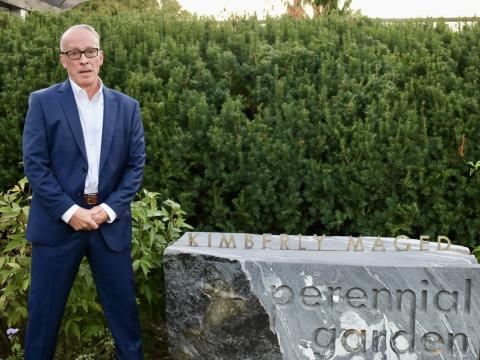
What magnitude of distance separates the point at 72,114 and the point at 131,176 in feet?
1.47

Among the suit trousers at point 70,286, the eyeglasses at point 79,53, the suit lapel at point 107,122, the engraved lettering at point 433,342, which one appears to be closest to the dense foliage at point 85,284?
the suit trousers at point 70,286

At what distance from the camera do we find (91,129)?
363 cm

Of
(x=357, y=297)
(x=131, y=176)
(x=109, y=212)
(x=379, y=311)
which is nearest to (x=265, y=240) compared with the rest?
(x=357, y=297)

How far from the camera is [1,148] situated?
5.25 meters

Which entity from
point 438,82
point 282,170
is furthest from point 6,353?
point 438,82

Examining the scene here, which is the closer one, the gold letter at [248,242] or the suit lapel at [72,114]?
the suit lapel at [72,114]

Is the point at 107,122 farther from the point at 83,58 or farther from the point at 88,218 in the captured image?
the point at 88,218

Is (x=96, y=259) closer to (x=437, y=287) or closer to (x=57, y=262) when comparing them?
(x=57, y=262)

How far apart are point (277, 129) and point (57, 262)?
1993 mm

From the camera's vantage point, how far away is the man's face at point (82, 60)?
3.48 metres

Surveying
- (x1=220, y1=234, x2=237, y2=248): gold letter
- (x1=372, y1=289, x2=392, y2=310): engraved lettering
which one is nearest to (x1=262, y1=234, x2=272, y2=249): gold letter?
(x1=220, y1=234, x2=237, y2=248): gold letter

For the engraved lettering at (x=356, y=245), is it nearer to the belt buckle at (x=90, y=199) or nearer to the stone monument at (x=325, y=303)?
the stone monument at (x=325, y=303)

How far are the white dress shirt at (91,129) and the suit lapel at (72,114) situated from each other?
0.10ft

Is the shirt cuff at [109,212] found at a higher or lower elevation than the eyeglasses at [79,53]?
lower
